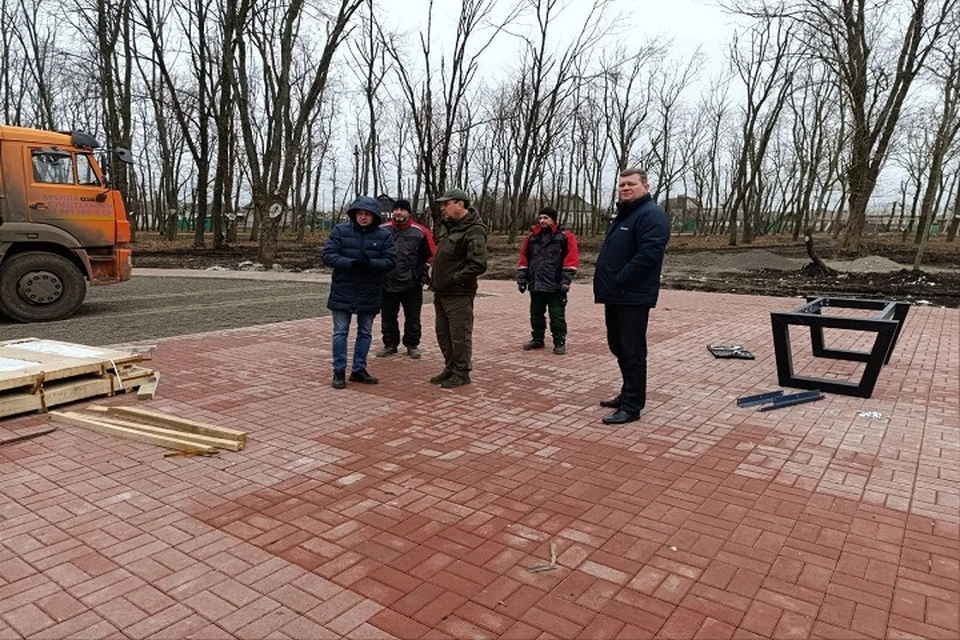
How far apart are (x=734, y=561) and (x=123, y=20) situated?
104ft

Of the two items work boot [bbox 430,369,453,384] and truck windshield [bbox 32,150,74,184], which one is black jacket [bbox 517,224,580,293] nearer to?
work boot [bbox 430,369,453,384]

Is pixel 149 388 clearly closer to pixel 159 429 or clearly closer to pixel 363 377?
pixel 159 429

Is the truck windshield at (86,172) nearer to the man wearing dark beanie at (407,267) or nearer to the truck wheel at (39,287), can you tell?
the truck wheel at (39,287)

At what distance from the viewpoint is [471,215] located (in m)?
5.86

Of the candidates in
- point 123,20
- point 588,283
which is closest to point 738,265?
point 588,283

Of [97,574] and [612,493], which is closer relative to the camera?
[97,574]

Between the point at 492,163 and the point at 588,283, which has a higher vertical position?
the point at 492,163

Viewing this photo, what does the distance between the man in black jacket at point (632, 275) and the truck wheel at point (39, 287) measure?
8556 millimetres

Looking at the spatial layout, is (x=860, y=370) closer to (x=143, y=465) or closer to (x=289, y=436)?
(x=289, y=436)

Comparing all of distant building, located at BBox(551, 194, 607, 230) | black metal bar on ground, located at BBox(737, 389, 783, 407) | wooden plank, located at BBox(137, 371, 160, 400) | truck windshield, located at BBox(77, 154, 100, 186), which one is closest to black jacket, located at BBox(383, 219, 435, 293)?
wooden plank, located at BBox(137, 371, 160, 400)

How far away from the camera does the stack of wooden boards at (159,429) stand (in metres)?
4.14

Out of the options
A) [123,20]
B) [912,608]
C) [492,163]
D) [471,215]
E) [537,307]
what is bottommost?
[912,608]

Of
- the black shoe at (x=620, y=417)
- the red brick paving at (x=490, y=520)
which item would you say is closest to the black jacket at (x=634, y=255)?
the black shoe at (x=620, y=417)

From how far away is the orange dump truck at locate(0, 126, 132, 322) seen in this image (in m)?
9.02
